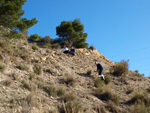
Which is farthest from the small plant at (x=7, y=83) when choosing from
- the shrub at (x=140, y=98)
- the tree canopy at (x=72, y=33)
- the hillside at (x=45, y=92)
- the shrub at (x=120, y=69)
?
the tree canopy at (x=72, y=33)

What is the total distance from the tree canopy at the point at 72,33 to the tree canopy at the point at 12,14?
1371cm

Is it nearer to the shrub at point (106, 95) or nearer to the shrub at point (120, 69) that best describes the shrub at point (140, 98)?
the shrub at point (106, 95)

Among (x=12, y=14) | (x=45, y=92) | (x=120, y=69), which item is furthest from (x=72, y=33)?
(x=45, y=92)

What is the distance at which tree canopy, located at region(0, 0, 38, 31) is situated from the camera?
32.2ft

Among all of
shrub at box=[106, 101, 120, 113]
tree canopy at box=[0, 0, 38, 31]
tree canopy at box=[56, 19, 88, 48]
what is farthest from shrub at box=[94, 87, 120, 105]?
tree canopy at box=[56, 19, 88, 48]

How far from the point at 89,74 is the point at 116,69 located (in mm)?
3026

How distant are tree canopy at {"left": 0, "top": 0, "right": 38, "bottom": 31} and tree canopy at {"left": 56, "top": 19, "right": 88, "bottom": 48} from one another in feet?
45.0

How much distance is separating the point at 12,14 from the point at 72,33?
14.6m

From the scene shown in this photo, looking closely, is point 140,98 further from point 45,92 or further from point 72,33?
point 72,33

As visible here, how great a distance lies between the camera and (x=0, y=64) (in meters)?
7.20

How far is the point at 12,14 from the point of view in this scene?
10078mm

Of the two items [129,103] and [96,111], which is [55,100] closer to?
[96,111]

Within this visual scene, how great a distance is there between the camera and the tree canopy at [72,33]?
24250 mm

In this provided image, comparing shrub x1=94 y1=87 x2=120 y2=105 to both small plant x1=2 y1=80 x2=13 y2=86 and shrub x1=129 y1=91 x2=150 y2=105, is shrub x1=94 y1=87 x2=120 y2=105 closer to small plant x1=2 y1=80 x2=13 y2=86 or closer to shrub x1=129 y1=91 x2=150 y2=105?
shrub x1=129 y1=91 x2=150 y2=105
